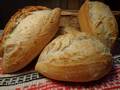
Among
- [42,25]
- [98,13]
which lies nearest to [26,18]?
[42,25]

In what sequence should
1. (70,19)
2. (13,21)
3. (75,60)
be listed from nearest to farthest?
(75,60), (13,21), (70,19)

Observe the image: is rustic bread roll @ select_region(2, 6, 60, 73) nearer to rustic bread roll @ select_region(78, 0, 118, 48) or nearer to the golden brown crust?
the golden brown crust

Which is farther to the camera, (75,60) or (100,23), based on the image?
(100,23)

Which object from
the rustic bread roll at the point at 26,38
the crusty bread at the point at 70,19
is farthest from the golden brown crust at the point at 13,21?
the crusty bread at the point at 70,19

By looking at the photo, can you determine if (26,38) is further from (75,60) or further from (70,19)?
(70,19)

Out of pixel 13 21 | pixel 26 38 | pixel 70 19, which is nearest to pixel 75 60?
pixel 26 38

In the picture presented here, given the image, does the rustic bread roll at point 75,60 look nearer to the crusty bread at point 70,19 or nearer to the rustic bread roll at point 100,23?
the rustic bread roll at point 100,23
